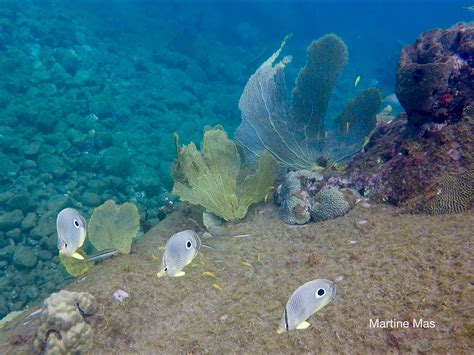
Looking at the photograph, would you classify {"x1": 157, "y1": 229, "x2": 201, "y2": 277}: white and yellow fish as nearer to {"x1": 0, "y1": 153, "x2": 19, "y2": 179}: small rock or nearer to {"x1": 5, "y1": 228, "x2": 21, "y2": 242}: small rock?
{"x1": 5, "y1": 228, "x2": 21, "y2": 242}: small rock

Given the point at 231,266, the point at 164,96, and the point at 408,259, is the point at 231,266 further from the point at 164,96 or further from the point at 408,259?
the point at 164,96

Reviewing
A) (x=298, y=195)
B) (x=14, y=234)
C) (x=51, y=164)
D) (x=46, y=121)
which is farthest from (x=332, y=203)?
(x=46, y=121)

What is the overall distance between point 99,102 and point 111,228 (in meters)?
11.5

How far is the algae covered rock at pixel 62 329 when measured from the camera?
12.0ft

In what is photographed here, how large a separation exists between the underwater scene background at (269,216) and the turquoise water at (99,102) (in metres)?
0.08

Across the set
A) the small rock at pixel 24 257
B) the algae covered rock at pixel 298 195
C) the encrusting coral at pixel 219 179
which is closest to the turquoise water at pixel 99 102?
the small rock at pixel 24 257

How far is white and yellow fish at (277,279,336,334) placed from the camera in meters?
2.27

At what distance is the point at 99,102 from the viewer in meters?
15.5

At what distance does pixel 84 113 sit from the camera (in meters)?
14.9

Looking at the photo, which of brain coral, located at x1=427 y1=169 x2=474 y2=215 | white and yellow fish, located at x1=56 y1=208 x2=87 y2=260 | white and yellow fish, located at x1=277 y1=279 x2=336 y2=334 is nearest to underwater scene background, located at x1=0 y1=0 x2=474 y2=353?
brain coral, located at x1=427 y1=169 x2=474 y2=215

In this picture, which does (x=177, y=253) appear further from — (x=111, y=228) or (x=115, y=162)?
(x=115, y=162)

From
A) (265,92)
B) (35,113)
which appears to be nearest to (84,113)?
(35,113)

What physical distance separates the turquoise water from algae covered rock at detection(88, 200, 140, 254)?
2.57 metres

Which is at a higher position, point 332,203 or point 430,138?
point 430,138
